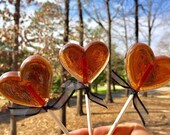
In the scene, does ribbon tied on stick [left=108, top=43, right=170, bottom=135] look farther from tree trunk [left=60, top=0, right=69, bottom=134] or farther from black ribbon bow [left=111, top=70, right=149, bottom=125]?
tree trunk [left=60, top=0, right=69, bottom=134]

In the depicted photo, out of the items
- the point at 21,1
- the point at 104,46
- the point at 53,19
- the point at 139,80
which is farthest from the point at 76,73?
the point at 53,19

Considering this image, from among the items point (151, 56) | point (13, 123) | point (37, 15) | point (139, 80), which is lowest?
point (13, 123)

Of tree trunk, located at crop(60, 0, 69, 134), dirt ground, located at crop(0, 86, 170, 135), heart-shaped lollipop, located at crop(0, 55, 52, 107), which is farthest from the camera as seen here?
dirt ground, located at crop(0, 86, 170, 135)

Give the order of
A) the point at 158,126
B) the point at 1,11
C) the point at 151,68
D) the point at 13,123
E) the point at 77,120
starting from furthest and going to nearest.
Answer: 1. the point at 77,120
2. the point at 158,126
3. the point at 13,123
4. the point at 1,11
5. the point at 151,68

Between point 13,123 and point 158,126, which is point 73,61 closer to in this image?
point 13,123

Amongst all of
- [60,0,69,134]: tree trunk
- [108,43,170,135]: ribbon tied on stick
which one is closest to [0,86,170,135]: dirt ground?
[60,0,69,134]: tree trunk

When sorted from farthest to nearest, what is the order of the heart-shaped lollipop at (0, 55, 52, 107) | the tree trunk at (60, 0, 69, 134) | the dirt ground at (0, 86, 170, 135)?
the dirt ground at (0, 86, 170, 135) < the tree trunk at (60, 0, 69, 134) < the heart-shaped lollipop at (0, 55, 52, 107)

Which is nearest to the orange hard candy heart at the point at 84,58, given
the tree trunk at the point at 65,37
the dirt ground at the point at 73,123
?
the tree trunk at the point at 65,37

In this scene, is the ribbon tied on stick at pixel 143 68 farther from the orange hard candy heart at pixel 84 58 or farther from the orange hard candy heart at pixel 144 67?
the orange hard candy heart at pixel 84 58
